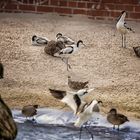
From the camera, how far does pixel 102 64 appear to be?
7.54 metres

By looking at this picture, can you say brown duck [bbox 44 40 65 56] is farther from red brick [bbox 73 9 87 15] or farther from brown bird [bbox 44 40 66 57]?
red brick [bbox 73 9 87 15]

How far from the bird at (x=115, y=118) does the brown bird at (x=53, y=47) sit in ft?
7.02

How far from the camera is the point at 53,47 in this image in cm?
767

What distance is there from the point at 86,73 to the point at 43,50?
1.12 meters

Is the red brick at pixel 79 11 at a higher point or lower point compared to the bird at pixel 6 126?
lower

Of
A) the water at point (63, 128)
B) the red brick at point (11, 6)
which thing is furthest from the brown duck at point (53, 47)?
the red brick at point (11, 6)

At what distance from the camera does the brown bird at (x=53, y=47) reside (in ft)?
25.1

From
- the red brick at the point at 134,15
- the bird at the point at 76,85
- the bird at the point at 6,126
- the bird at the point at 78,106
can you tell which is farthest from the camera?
the red brick at the point at 134,15

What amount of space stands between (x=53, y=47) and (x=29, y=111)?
2.10m

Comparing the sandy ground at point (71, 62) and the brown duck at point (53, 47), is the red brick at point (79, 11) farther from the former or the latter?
the brown duck at point (53, 47)

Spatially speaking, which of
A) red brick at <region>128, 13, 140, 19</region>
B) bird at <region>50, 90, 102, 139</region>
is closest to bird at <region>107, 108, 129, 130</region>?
bird at <region>50, 90, 102, 139</region>

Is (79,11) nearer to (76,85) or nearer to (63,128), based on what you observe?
(76,85)

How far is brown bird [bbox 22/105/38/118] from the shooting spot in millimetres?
5719

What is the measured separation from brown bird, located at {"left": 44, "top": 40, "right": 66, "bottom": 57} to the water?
1.74m
